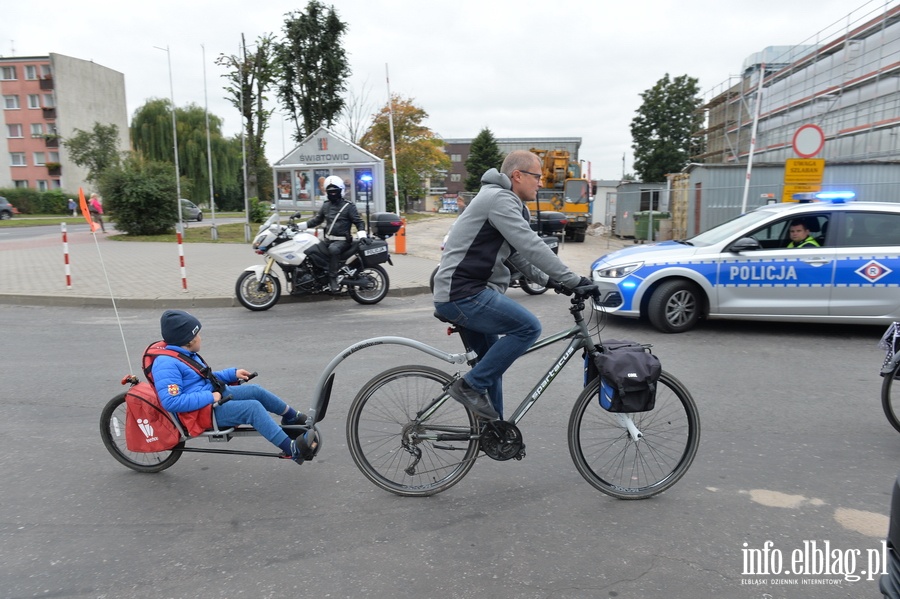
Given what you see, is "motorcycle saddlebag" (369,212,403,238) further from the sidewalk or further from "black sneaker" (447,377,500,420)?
"black sneaker" (447,377,500,420)

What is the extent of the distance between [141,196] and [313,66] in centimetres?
852

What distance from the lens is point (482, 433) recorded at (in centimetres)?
361

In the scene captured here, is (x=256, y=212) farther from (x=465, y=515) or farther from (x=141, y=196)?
(x=465, y=515)

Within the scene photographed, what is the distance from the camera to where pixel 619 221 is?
94.1 feet

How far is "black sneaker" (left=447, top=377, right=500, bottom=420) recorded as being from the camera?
3.53m

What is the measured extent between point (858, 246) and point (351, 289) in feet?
23.6

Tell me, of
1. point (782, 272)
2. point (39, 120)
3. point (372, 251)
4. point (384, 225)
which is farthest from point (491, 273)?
point (39, 120)

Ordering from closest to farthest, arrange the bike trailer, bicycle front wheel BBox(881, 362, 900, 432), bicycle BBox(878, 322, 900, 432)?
1. the bike trailer
2. bicycle BBox(878, 322, 900, 432)
3. bicycle front wheel BBox(881, 362, 900, 432)

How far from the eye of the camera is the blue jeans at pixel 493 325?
3.46m

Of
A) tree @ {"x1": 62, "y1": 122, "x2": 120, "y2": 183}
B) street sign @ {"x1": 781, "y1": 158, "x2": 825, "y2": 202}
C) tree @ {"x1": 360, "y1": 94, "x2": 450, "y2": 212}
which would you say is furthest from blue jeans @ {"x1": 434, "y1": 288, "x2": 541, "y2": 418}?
tree @ {"x1": 62, "y1": 122, "x2": 120, "y2": 183}

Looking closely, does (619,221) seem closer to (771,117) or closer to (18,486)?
(771,117)

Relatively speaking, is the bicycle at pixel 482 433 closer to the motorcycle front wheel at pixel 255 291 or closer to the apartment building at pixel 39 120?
the motorcycle front wheel at pixel 255 291

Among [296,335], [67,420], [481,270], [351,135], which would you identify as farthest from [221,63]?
[481,270]

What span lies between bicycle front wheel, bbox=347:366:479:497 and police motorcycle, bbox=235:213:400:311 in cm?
675
